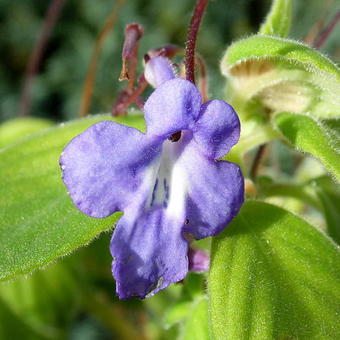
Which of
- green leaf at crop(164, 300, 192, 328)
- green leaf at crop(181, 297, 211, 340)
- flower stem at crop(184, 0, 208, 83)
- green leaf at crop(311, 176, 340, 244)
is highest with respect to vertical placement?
flower stem at crop(184, 0, 208, 83)

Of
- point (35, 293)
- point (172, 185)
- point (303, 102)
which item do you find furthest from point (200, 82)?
point (35, 293)

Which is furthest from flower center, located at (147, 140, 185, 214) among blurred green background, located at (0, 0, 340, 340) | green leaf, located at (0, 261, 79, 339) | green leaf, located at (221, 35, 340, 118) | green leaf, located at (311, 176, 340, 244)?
blurred green background, located at (0, 0, 340, 340)

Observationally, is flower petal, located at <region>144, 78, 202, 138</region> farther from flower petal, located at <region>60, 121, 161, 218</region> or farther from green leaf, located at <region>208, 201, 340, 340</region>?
green leaf, located at <region>208, 201, 340, 340</region>

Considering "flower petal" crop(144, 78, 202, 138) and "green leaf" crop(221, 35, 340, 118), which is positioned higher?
"flower petal" crop(144, 78, 202, 138)

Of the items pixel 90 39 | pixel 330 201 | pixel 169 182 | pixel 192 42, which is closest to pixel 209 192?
pixel 169 182

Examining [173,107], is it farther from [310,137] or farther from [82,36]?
[82,36]

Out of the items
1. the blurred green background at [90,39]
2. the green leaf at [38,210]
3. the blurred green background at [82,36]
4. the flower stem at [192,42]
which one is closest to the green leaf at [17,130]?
the green leaf at [38,210]
